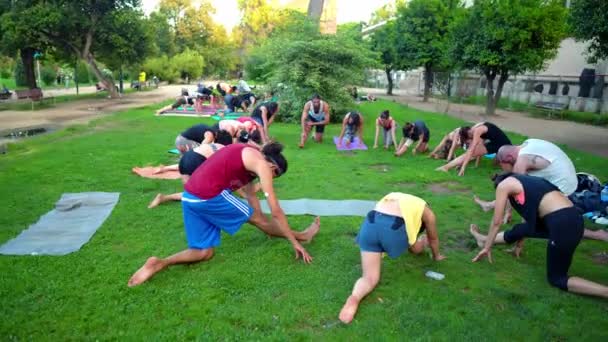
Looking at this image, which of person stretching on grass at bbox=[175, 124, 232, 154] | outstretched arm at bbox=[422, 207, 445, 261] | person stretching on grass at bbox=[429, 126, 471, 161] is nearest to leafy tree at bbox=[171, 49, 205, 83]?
person stretching on grass at bbox=[429, 126, 471, 161]

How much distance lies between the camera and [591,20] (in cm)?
1084

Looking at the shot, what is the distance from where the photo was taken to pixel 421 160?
935 centimetres

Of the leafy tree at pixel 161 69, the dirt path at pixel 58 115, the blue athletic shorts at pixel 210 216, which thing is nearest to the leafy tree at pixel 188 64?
the leafy tree at pixel 161 69

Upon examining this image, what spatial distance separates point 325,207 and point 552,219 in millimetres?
2929

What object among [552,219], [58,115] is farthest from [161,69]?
[552,219]

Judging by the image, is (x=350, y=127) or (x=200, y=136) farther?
(x=350, y=127)

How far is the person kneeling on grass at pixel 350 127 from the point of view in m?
10.7

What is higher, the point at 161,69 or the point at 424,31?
the point at 424,31

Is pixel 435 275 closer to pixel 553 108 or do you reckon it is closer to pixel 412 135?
pixel 412 135

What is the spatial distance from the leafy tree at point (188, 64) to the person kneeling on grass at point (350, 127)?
35066 millimetres

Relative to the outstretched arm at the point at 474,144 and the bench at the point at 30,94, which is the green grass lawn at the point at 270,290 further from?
the bench at the point at 30,94

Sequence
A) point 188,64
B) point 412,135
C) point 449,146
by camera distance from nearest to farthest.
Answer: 1. point 449,146
2. point 412,135
3. point 188,64

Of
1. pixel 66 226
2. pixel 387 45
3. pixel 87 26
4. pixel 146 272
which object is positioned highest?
pixel 387 45

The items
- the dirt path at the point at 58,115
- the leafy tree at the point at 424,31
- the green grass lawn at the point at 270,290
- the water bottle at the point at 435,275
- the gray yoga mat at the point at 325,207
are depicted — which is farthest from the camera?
the leafy tree at the point at 424,31
